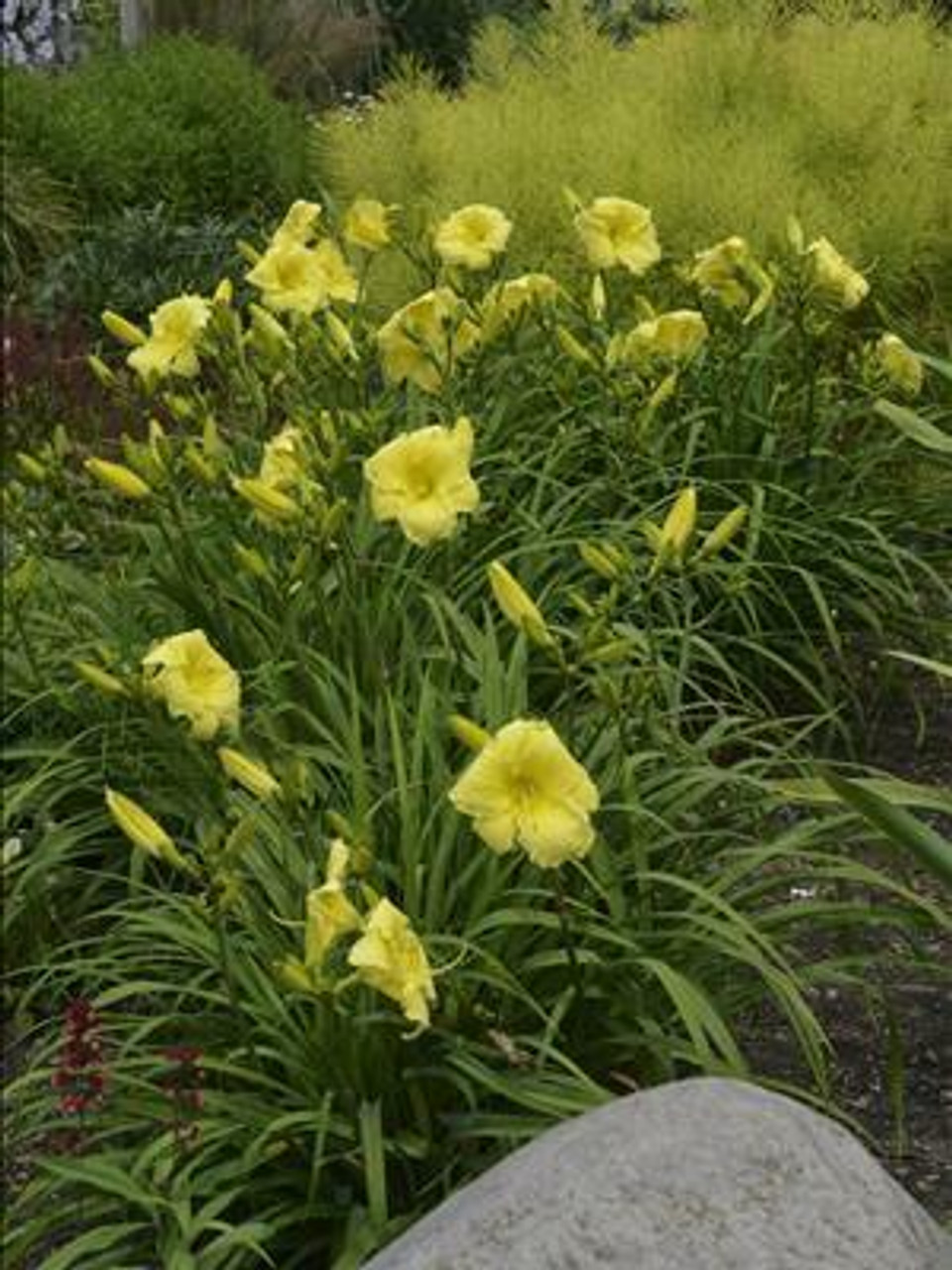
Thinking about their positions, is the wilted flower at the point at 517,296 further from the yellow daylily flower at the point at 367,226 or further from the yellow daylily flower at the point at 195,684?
the yellow daylily flower at the point at 195,684

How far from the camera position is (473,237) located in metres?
4.16

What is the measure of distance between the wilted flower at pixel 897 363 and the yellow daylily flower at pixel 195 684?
161cm

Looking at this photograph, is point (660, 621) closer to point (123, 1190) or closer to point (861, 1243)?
point (123, 1190)

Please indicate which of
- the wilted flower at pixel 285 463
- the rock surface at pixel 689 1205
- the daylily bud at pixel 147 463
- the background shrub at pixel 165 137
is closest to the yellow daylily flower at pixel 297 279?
the wilted flower at pixel 285 463

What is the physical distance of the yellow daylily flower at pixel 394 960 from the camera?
8.45 ft

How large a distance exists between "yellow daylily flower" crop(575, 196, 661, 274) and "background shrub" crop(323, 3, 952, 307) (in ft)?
2.95

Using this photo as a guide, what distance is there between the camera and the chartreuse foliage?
2867 millimetres

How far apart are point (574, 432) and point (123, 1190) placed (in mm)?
1833

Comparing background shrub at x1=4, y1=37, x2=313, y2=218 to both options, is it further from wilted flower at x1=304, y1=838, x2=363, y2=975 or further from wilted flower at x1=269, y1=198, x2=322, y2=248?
wilted flower at x1=304, y1=838, x2=363, y2=975

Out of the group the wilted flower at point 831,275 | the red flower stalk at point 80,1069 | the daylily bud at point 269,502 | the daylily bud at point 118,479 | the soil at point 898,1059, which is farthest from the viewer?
the wilted flower at point 831,275

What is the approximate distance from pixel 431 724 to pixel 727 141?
2505 millimetres

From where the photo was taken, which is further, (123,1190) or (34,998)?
(34,998)

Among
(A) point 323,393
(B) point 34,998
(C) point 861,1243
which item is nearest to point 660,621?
(A) point 323,393

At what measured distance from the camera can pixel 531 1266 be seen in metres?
2.20
